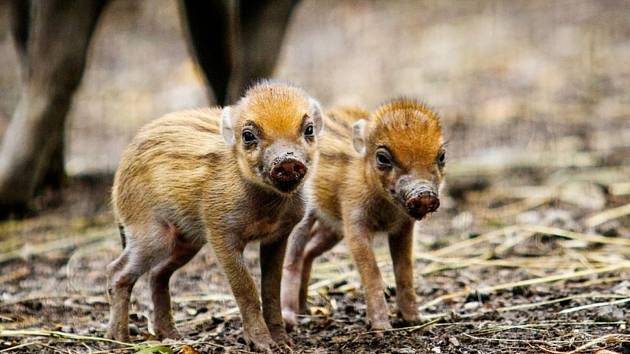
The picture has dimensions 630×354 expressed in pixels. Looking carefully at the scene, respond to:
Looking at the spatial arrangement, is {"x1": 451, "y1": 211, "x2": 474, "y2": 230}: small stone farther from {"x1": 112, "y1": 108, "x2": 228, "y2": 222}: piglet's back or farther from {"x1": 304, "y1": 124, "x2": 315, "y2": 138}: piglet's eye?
{"x1": 304, "y1": 124, "x2": 315, "y2": 138}: piglet's eye

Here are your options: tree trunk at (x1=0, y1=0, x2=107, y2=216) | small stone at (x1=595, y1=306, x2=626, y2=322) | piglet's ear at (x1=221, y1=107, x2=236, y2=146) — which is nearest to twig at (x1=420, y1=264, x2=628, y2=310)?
small stone at (x1=595, y1=306, x2=626, y2=322)

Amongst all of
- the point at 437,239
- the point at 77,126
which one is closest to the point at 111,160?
the point at 77,126

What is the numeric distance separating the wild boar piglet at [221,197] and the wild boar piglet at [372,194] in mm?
351

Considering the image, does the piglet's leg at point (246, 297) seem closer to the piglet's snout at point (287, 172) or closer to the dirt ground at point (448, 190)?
the dirt ground at point (448, 190)

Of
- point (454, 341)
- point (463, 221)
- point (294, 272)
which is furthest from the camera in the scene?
point (463, 221)

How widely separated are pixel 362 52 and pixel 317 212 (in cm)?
860

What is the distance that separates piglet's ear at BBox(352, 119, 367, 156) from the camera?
439cm

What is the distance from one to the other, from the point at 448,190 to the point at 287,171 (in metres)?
3.81

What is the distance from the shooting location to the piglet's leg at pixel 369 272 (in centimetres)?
418

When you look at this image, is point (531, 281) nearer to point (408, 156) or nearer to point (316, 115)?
point (408, 156)

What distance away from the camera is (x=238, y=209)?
3990 millimetres

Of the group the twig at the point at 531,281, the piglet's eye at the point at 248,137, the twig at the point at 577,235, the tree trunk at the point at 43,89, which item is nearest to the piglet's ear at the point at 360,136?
the piglet's eye at the point at 248,137

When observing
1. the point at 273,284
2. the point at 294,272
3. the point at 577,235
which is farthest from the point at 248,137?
the point at 577,235

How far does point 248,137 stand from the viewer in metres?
3.84
